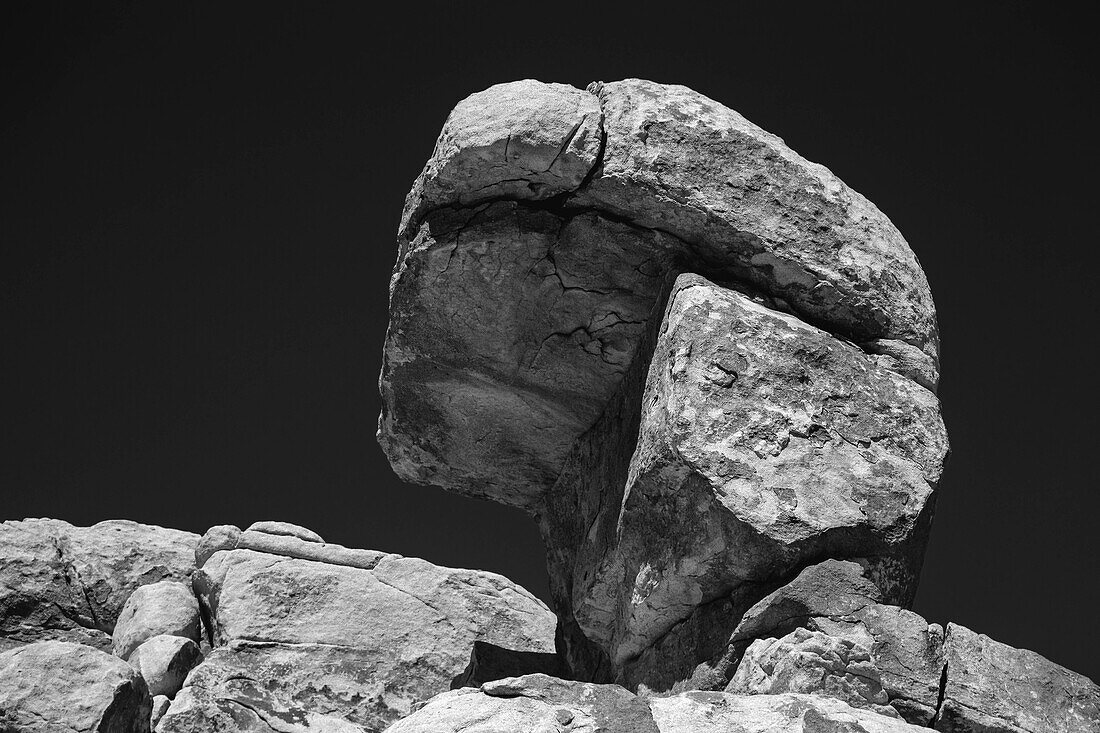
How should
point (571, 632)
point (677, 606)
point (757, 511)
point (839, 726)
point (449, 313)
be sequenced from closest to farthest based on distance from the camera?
point (839, 726) < point (757, 511) < point (677, 606) < point (449, 313) < point (571, 632)

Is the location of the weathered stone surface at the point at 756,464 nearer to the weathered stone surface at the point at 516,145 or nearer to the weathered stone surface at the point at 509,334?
the weathered stone surface at the point at 509,334

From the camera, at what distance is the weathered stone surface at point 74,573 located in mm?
5301

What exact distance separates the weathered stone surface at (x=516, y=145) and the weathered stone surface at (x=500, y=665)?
1.79 meters

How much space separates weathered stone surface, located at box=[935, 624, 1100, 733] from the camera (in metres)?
3.76

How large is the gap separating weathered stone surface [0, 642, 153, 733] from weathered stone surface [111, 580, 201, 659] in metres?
0.80

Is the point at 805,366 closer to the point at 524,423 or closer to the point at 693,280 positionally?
the point at 693,280

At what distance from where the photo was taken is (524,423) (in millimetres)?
5578

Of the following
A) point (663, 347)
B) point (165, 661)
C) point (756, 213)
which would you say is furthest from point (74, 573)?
point (756, 213)

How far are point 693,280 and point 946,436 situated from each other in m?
1.01

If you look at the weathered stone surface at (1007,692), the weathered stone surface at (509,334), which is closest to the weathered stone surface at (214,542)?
the weathered stone surface at (509,334)

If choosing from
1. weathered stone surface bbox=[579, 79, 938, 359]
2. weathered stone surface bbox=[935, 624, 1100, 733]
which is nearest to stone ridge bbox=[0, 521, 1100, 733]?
weathered stone surface bbox=[935, 624, 1100, 733]

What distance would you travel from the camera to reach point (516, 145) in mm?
4727

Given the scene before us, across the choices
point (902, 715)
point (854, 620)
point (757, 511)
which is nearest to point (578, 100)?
point (757, 511)

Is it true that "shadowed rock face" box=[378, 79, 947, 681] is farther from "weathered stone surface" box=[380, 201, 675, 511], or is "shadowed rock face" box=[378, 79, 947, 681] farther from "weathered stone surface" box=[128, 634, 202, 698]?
"weathered stone surface" box=[128, 634, 202, 698]
